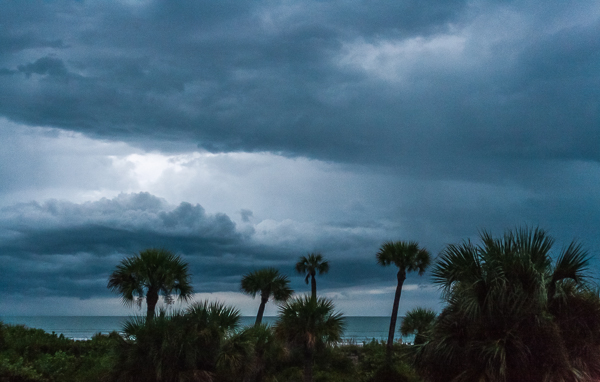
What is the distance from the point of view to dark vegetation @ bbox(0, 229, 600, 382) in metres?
14.8

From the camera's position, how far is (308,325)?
26.2 meters

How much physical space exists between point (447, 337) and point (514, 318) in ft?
6.11

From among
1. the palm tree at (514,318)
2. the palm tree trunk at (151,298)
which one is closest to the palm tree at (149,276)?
the palm tree trunk at (151,298)

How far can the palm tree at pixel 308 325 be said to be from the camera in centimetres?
2612

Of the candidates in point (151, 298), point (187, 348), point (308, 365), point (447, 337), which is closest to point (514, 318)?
point (447, 337)

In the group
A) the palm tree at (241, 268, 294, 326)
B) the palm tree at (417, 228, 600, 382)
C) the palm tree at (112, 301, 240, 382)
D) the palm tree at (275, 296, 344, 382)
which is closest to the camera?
the palm tree at (417, 228, 600, 382)

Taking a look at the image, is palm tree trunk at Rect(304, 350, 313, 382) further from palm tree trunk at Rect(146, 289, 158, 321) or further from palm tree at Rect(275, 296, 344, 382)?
palm tree trunk at Rect(146, 289, 158, 321)

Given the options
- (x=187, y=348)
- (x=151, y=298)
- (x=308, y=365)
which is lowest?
(x=308, y=365)

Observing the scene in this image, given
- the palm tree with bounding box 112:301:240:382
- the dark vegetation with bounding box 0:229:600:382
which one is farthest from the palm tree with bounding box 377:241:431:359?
the palm tree with bounding box 112:301:240:382

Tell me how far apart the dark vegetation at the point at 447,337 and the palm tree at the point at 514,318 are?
3 cm

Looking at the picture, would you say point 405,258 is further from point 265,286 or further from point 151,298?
point 151,298

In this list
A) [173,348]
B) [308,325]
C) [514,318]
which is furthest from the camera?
[308,325]

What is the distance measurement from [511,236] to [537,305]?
6.72 feet

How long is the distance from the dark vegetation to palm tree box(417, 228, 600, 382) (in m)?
0.03
